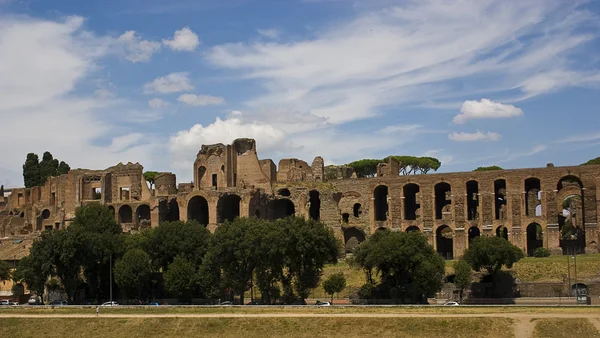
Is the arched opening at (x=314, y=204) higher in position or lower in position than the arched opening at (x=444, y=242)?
higher

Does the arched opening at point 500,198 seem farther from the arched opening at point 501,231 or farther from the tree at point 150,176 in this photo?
the tree at point 150,176

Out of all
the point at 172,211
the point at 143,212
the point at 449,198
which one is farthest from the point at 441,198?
the point at 143,212

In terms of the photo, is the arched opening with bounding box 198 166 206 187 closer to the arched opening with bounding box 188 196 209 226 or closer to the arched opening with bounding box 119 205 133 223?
Answer: the arched opening with bounding box 188 196 209 226

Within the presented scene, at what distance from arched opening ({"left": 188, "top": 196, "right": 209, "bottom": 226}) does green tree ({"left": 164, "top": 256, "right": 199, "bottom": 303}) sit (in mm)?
23821

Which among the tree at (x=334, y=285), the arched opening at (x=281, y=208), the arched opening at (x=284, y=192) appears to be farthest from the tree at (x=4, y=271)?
the arched opening at (x=284, y=192)

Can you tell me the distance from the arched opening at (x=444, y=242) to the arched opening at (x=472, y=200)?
2.72 metres

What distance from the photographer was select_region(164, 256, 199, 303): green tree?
53.3 metres

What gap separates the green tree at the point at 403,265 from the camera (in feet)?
166

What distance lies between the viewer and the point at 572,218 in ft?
280

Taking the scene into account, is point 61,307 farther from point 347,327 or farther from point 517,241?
point 517,241

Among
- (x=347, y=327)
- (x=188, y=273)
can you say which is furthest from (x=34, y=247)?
(x=347, y=327)

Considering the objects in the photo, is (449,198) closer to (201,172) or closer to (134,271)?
(201,172)

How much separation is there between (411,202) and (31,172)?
168ft

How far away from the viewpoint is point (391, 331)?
132 feet
